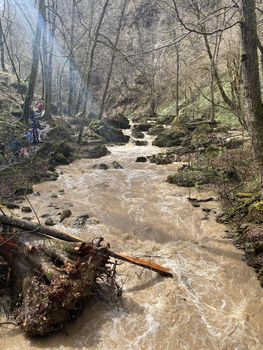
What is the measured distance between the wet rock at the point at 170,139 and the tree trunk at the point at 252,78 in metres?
13.5

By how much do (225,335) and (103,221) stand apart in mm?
4768

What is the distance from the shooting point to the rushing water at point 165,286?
5160mm

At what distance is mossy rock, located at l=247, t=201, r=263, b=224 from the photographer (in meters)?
8.19

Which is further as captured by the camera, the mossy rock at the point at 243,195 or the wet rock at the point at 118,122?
the wet rock at the point at 118,122

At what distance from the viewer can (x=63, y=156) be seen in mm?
16609

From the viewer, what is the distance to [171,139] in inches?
842

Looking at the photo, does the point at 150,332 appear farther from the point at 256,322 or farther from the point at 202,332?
the point at 256,322

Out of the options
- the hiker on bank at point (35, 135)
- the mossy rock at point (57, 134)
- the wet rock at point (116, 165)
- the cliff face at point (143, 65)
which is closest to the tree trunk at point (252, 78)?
the wet rock at point (116, 165)

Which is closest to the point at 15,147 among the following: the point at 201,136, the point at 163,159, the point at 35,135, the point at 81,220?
the point at 35,135

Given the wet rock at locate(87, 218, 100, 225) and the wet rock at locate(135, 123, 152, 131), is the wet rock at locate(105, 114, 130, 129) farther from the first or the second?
the wet rock at locate(87, 218, 100, 225)

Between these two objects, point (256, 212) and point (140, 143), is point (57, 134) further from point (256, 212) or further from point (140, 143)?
point (256, 212)

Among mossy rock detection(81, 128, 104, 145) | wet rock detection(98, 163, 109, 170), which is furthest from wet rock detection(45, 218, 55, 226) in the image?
mossy rock detection(81, 128, 104, 145)

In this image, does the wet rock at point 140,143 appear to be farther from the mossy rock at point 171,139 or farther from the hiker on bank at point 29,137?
the hiker on bank at point 29,137

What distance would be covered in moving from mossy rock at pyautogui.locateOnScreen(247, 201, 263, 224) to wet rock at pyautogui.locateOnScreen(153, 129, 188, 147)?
1247 centimetres
